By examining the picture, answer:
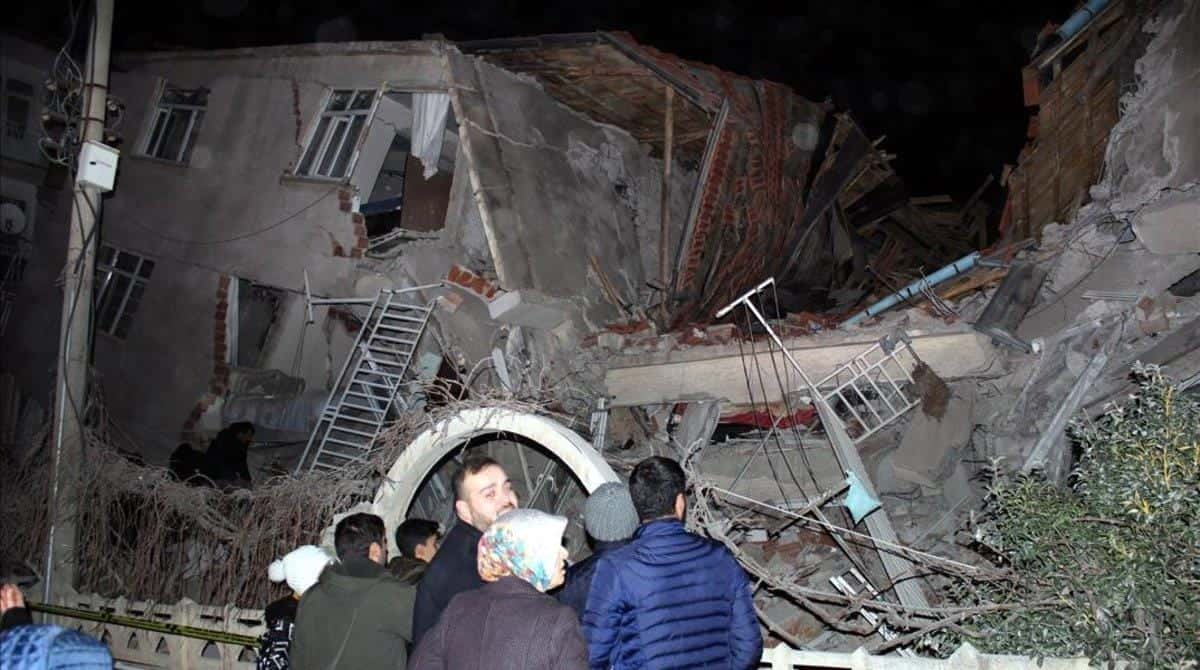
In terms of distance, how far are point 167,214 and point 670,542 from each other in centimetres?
1241

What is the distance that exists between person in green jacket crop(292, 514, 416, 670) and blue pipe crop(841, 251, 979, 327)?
6.56 m

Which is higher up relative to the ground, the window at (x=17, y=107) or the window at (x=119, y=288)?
the window at (x=17, y=107)

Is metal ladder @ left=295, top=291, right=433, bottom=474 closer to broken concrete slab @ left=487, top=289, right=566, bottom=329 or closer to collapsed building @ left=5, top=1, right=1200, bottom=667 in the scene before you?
collapsed building @ left=5, top=1, right=1200, bottom=667

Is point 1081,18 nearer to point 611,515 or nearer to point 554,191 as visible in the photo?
point 554,191

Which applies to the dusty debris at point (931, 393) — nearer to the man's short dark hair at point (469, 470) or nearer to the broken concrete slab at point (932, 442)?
the broken concrete slab at point (932, 442)

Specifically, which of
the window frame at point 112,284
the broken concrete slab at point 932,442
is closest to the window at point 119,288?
the window frame at point 112,284

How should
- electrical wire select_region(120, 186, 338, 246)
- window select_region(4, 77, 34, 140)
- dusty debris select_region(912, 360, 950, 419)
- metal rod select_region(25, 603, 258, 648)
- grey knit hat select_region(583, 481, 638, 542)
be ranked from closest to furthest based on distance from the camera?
grey knit hat select_region(583, 481, 638, 542) → metal rod select_region(25, 603, 258, 648) → dusty debris select_region(912, 360, 950, 419) → electrical wire select_region(120, 186, 338, 246) → window select_region(4, 77, 34, 140)

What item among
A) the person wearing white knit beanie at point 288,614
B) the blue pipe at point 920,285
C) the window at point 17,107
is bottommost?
the person wearing white knit beanie at point 288,614

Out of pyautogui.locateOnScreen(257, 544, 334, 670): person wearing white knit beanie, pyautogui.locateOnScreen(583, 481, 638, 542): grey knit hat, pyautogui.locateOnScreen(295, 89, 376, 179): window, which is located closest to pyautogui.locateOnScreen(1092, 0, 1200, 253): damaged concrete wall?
pyautogui.locateOnScreen(583, 481, 638, 542): grey knit hat

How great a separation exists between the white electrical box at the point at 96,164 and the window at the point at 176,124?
19.3ft

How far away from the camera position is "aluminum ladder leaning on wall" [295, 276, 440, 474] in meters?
11.0

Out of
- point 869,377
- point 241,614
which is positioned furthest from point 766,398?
point 241,614

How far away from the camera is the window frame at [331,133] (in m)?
12.2

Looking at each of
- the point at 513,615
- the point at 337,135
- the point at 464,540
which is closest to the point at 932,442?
the point at 464,540
